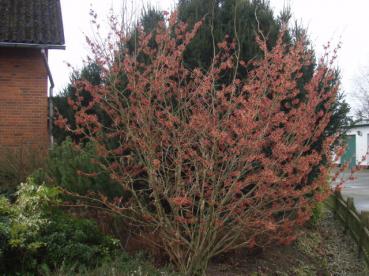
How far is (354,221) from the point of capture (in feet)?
23.8

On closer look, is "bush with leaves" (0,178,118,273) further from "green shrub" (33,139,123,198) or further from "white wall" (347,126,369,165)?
"white wall" (347,126,369,165)

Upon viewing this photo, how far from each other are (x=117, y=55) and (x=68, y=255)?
2.23 metres

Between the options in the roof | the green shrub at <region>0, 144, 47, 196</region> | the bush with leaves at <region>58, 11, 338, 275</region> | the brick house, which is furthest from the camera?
the brick house

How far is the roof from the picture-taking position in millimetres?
10023

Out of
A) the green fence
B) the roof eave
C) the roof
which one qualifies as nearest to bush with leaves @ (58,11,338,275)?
the green fence

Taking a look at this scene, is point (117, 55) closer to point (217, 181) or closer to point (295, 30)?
point (217, 181)

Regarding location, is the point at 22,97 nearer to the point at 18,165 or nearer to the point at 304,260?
the point at 18,165

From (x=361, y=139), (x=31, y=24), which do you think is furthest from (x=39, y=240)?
(x=361, y=139)

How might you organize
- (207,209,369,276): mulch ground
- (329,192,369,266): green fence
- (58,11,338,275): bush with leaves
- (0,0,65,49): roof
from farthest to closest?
(0,0,65,49): roof, (329,192,369,266): green fence, (207,209,369,276): mulch ground, (58,11,338,275): bush with leaves

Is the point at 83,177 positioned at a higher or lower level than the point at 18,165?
higher

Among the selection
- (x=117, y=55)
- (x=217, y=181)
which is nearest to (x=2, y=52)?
(x=117, y=55)

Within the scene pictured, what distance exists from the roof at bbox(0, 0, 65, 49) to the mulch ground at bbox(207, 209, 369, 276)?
6193mm

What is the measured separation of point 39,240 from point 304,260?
3331 mm

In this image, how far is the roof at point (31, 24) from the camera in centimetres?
1002
